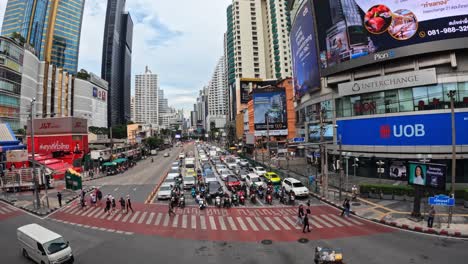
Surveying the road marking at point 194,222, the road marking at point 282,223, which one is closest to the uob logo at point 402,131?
the road marking at point 282,223

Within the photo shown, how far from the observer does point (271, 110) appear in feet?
265

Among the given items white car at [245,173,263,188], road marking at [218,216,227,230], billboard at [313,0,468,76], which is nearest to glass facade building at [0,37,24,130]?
white car at [245,173,263,188]

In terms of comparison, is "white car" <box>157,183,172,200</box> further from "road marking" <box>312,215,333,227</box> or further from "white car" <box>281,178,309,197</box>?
"road marking" <box>312,215,333,227</box>

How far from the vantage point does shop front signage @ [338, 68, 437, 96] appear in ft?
107

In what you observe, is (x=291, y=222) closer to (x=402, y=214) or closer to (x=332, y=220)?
(x=332, y=220)

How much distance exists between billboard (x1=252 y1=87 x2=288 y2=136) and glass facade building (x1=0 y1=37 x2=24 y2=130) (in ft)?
205

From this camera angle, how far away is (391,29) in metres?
35.0

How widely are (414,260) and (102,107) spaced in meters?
152

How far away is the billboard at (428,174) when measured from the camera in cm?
1888

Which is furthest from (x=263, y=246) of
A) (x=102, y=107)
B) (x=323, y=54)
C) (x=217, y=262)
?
(x=102, y=107)

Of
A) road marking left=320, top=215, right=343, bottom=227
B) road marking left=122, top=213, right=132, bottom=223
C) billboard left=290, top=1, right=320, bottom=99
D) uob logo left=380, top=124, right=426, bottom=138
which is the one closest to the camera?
road marking left=320, top=215, right=343, bottom=227

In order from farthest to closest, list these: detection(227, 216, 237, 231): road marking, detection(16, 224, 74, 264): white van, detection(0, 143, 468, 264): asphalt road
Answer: detection(227, 216, 237, 231): road marking < detection(0, 143, 468, 264): asphalt road < detection(16, 224, 74, 264): white van

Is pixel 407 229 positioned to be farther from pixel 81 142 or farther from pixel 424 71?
pixel 81 142

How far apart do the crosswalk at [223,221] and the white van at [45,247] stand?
7.26m
